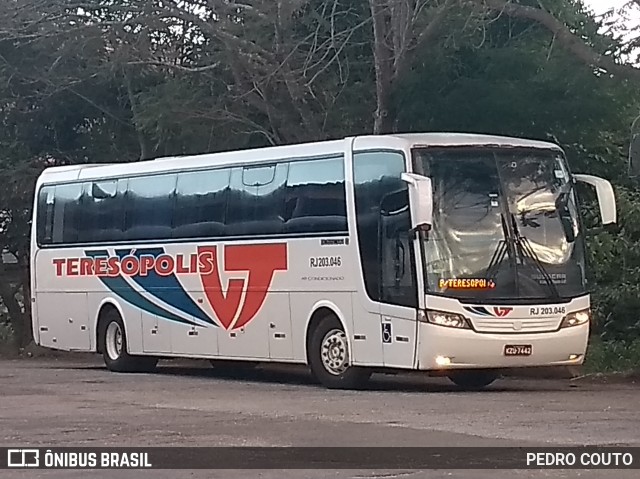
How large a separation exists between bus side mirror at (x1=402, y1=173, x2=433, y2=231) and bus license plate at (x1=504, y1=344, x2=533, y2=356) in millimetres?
1800

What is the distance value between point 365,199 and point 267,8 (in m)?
7.35

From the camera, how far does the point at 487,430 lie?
14.1 m

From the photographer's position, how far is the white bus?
18.6 metres

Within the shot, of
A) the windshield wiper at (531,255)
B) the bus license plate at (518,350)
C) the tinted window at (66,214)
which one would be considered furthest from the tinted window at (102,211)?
the bus license plate at (518,350)

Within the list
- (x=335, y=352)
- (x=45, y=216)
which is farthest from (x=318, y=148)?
(x=45, y=216)

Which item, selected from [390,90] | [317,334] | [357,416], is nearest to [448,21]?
[390,90]

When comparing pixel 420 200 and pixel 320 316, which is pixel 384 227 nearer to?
pixel 420 200

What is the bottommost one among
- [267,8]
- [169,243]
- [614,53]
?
[169,243]

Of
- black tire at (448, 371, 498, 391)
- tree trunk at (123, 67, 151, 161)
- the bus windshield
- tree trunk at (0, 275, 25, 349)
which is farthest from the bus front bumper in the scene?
tree trunk at (0, 275, 25, 349)

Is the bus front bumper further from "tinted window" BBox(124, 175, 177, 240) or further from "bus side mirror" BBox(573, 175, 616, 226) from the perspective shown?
"tinted window" BBox(124, 175, 177, 240)

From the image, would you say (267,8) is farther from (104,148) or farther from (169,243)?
(104,148)

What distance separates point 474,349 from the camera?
18469mm

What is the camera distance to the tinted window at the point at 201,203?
2203 cm

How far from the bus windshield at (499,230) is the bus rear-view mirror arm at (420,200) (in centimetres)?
25
